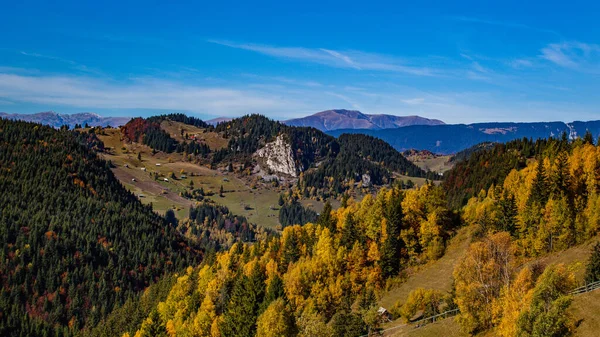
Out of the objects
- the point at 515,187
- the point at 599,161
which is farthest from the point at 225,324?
the point at 599,161

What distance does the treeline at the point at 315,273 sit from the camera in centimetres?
9438

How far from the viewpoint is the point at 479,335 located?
202 feet

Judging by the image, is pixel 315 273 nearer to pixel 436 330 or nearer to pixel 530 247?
pixel 436 330

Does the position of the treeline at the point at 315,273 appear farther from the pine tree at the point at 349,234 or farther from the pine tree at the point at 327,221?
the pine tree at the point at 327,221

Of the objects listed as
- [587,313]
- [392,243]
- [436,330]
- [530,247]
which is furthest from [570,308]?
[392,243]

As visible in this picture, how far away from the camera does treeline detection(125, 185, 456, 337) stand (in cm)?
9438

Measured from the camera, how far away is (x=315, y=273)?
105625mm

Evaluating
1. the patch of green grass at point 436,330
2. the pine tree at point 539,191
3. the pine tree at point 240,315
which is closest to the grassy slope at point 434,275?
the pine tree at point 539,191

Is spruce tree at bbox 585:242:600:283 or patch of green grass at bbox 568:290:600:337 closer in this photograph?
patch of green grass at bbox 568:290:600:337

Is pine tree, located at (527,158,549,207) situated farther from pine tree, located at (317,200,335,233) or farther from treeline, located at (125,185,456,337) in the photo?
pine tree, located at (317,200,335,233)

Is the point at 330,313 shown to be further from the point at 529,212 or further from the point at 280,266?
the point at 529,212

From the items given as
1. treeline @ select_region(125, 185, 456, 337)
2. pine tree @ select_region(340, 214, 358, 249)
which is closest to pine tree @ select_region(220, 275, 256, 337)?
treeline @ select_region(125, 185, 456, 337)

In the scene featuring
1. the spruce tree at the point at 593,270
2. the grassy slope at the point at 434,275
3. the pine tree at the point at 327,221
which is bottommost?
the grassy slope at the point at 434,275

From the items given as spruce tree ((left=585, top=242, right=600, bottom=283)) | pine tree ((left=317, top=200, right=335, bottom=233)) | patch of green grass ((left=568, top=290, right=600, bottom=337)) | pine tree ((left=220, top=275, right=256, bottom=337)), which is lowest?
pine tree ((left=220, top=275, right=256, bottom=337))
